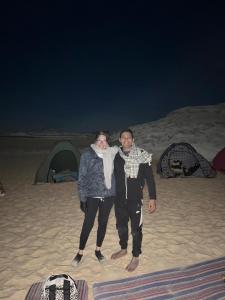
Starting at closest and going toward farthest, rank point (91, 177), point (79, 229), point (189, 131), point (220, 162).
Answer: point (91, 177) → point (79, 229) → point (220, 162) → point (189, 131)

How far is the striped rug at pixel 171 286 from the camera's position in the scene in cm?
378

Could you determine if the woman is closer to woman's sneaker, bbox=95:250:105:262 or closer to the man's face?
the man's face

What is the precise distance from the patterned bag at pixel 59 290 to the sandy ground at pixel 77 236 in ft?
1.68

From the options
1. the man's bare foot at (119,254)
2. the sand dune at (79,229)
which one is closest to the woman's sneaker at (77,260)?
the sand dune at (79,229)

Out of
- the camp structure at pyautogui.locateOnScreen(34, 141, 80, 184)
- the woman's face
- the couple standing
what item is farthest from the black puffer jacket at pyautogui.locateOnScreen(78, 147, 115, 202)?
the camp structure at pyautogui.locateOnScreen(34, 141, 80, 184)

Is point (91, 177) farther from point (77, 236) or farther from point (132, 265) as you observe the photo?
Answer: point (77, 236)

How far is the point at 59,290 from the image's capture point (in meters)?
3.46

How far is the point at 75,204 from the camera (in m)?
8.74

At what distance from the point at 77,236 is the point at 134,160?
3.03 m

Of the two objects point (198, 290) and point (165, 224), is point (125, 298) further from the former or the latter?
point (165, 224)

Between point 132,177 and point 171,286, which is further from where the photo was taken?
point 132,177

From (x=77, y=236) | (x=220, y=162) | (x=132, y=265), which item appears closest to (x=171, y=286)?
(x=132, y=265)

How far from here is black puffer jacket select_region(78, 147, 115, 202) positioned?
4168 millimetres

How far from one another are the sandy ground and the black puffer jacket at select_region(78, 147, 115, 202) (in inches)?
56.9
